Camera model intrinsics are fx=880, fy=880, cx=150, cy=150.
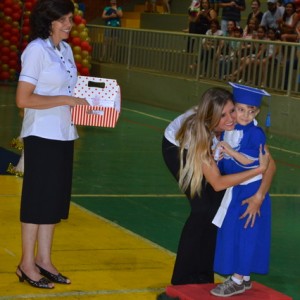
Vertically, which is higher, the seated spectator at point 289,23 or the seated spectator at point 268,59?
the seated spectator at point 289,23

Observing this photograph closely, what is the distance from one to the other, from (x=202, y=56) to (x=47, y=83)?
38.1ft

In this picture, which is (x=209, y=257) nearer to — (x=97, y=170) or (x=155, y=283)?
(x=155, y=283)

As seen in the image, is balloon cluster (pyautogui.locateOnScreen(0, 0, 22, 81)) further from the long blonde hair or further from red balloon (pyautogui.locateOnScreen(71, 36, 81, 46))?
the long blonde hair

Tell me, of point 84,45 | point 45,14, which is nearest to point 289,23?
point 84,45

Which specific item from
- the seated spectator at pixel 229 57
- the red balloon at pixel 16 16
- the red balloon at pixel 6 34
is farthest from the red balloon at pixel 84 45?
the seated spectator at pixel 229 57

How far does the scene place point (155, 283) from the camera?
604 centimetres

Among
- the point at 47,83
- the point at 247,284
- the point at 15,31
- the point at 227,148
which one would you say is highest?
the point at 47,83

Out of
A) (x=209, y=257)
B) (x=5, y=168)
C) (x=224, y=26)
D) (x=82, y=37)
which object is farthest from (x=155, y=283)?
(x=224, y=26)

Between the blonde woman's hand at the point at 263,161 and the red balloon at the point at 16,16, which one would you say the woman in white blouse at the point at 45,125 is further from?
the red balloon at the point at 16,16

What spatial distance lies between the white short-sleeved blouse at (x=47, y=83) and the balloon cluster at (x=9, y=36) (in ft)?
46.6

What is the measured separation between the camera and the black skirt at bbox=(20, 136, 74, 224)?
18.5ft

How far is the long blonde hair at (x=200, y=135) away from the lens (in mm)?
5266

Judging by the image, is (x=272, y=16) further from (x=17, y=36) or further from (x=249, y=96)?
(x=249, y=96)

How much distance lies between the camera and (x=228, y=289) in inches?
207
